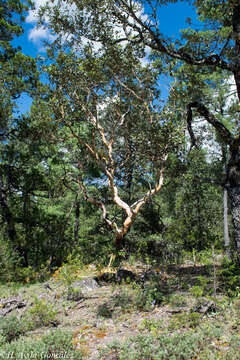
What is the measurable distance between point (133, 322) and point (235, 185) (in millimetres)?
3028

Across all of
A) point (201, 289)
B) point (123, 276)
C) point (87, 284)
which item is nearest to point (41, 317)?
point (87, 284)

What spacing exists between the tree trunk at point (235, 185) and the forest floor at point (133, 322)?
2.99 feet

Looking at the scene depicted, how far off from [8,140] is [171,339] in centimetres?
970

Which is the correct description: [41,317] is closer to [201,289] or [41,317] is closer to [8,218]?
[201,289]

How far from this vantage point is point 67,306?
208 inches

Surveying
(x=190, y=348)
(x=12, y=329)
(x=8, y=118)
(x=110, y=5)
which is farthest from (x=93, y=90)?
(x=190, y=348)

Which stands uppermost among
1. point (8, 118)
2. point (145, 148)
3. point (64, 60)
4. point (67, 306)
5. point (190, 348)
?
point (64, 60)

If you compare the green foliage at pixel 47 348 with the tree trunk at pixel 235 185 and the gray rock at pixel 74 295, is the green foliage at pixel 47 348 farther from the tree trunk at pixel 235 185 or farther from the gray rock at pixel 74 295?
the tree trunk at pixel 235 185

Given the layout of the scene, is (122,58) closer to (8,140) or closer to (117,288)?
Answer: (8,140)

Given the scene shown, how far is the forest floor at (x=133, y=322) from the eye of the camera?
2891 millimetres

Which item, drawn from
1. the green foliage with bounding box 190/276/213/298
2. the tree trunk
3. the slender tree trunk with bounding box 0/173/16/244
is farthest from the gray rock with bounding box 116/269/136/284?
the slender tree trunk with bounding box 0/173/16/244

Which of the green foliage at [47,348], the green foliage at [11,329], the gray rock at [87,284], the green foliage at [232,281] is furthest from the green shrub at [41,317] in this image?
the green foliage at [232,281]

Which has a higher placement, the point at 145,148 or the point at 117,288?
the point at 145,148

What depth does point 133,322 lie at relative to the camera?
13.2ft
